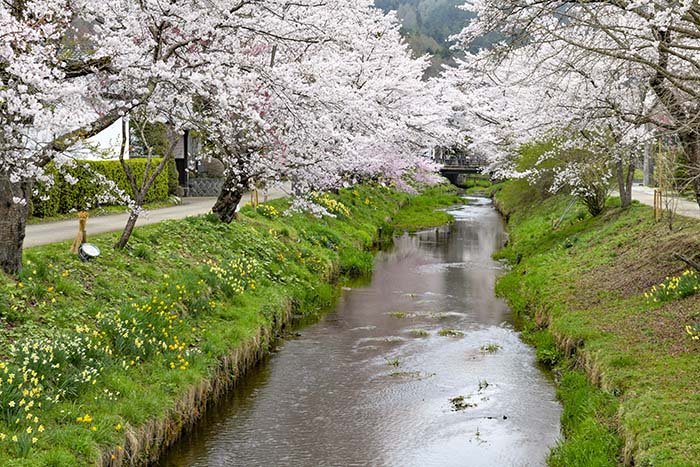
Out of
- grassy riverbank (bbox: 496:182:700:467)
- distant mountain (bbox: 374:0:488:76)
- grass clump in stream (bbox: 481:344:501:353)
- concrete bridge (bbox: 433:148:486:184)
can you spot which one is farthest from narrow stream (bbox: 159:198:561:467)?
distant mountain (bbox: 374:0:488:76)

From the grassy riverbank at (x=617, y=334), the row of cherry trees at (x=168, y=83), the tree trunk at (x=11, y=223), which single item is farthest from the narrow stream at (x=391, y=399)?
the row of cherry trees at (x=168, y=83)

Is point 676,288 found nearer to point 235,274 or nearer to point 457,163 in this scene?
point 235,274

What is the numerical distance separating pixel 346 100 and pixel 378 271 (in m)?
8.08

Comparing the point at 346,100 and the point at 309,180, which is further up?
the point at 346,100

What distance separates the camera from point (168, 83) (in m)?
11.5

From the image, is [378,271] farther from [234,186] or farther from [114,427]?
[114,427]

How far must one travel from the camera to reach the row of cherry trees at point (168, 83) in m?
9.22

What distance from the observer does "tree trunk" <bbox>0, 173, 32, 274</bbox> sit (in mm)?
11109

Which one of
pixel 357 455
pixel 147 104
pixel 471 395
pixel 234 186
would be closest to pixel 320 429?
pixel 357 455

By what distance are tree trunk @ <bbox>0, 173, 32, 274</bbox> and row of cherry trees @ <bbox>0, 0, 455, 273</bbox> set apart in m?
0.01

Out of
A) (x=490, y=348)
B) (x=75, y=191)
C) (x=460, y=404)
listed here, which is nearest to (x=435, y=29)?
(x=75, y=191)

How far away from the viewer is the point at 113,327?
35.4 ft

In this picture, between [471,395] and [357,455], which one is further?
[471,395]

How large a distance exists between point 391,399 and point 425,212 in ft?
96.4
